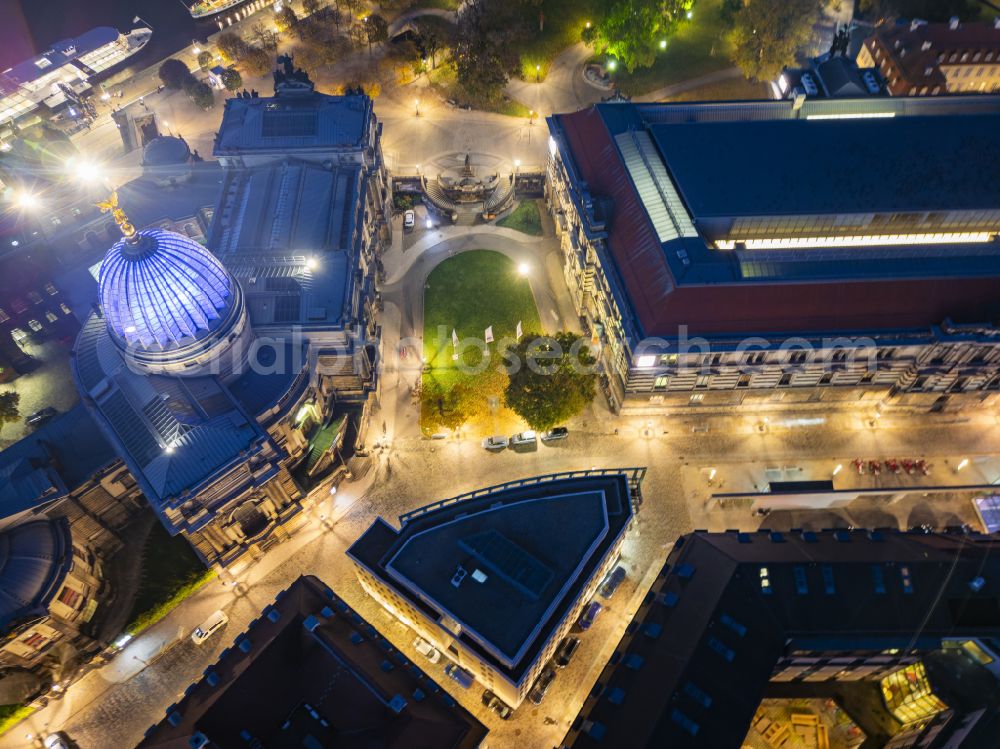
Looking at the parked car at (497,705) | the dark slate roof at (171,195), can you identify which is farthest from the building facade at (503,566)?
the dark slate roof at (171,195)

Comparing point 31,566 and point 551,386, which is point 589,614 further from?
point 31,566

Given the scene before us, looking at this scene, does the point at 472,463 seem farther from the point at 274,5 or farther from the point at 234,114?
the point at 274,5

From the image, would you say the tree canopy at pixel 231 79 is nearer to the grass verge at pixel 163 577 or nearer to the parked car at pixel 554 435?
the grass verge at pixel 163 577

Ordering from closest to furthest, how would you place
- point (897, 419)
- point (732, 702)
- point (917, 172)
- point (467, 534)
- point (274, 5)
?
1. point (732, 702)
2. point (467, 534)
3. point (917, 172)
4. point (897, 419)
5. point (274, 5)

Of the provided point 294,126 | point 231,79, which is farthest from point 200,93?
point 294,126

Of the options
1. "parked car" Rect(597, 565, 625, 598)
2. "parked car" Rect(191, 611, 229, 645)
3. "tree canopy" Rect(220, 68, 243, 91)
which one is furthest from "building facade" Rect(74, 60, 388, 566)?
"tree canopy" Rect(220, 68, 243, 91)

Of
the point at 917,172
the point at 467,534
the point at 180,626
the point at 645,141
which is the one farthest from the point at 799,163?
the point at 180,626

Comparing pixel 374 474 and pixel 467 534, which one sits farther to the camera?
pixel 374 474
